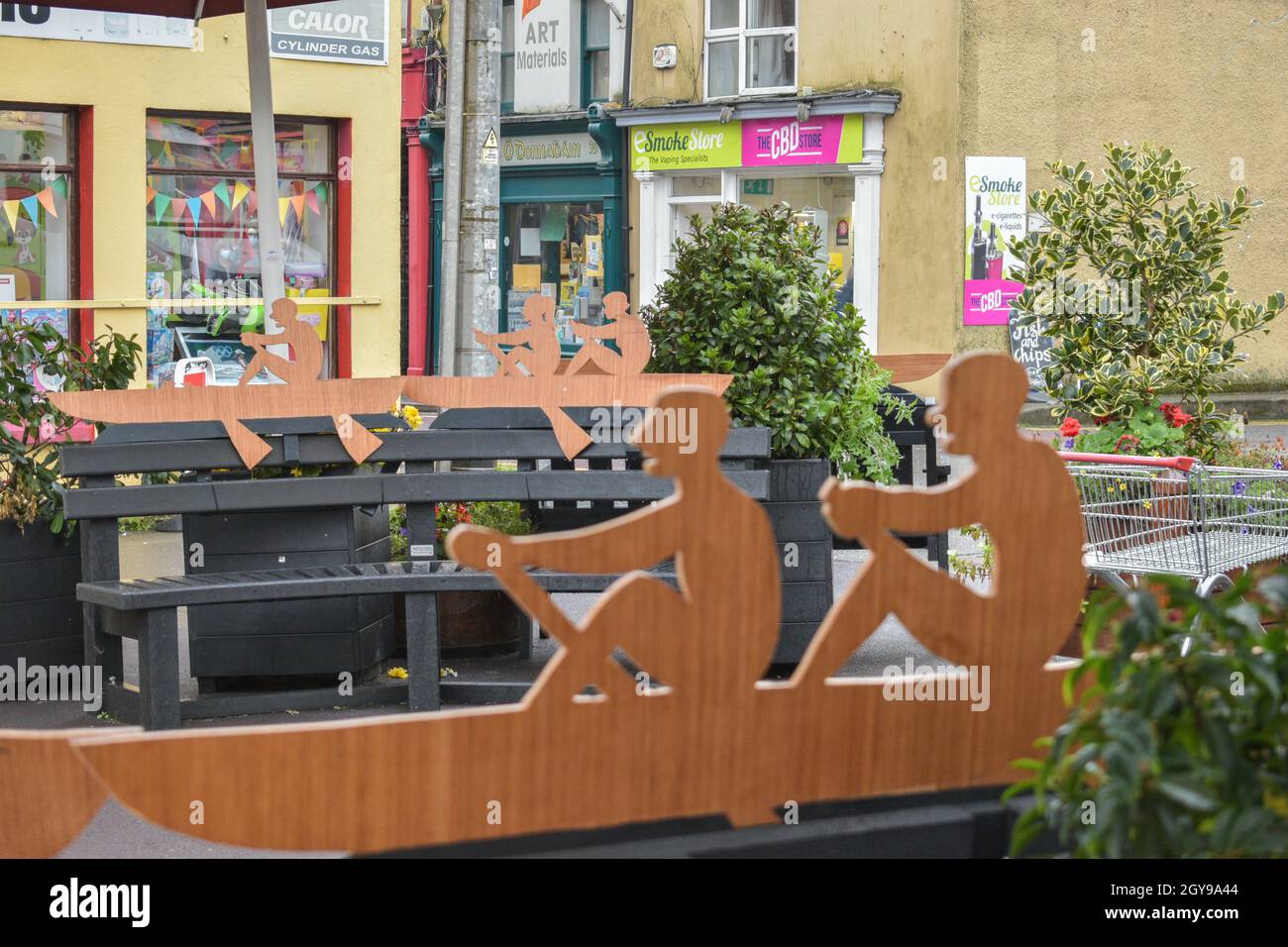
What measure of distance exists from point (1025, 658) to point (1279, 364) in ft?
75.9

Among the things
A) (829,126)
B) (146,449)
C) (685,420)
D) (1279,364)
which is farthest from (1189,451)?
(1279,364)

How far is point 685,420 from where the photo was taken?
2238 mm

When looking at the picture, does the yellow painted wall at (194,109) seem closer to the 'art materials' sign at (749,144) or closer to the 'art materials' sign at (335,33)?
the 'art materials' sign at (335,33)

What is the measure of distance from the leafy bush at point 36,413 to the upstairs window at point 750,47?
17.7 meters

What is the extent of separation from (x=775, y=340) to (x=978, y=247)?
16.1 metres

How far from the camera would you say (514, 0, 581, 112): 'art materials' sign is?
25938 mm

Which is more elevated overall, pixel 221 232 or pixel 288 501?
pixel 221 232

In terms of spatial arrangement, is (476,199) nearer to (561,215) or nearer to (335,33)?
(335,33)

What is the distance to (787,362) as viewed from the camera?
22.6 feet

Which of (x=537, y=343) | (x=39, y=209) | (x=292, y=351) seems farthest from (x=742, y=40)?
(x=292, y=351)

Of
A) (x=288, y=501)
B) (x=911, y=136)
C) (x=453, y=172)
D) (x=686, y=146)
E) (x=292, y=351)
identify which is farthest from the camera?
(x=686, y=146)

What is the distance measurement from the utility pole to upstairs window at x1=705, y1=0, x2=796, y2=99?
1354cm

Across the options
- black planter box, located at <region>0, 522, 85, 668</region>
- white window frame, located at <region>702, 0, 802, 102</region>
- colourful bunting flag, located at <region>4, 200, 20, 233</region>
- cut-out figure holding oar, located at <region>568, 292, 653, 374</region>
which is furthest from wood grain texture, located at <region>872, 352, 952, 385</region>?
white window frame, located at <region>702, 0, 802, 102</region>

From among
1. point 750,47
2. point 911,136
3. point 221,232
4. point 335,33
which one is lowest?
point 221,232
